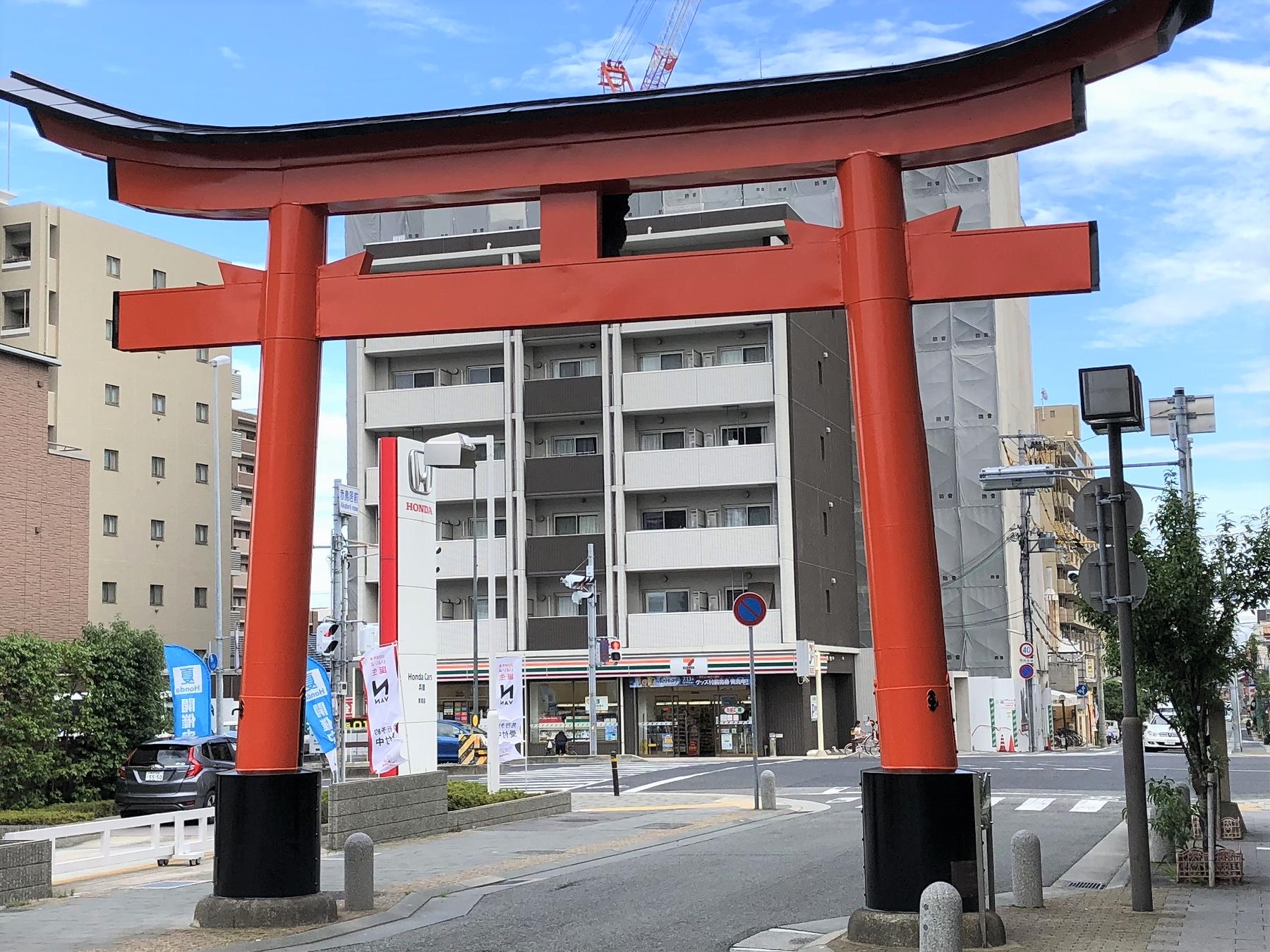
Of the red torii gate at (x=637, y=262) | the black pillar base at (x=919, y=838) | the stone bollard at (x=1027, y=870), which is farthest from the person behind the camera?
the stone bollard at (x=1027, y=870)

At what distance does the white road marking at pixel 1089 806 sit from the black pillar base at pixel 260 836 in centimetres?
1657

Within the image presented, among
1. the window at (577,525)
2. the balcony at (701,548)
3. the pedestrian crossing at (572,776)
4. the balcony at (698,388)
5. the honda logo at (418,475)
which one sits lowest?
the pedestrian crossing at (572,776)

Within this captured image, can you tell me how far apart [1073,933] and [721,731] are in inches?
1801

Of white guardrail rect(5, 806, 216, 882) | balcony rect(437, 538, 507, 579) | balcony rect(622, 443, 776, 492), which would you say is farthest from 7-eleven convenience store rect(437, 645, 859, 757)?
white guardrail rect(5, 806, 216, 882)

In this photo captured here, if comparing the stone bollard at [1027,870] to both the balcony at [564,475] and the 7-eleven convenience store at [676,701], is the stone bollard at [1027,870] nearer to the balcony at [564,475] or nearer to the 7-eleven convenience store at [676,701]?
the 7-eleven convenience store at [676,701]

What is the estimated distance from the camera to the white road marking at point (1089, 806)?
81.2ft

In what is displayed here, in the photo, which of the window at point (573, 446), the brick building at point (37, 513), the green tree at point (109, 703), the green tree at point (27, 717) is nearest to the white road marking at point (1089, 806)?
the green tree at point (27, 717)

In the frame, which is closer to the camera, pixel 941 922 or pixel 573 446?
pixel 941 922

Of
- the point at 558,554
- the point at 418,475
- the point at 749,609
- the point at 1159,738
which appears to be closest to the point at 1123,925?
the point at 749,609

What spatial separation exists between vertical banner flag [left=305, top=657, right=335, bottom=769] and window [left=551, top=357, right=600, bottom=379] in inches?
Result: 1314

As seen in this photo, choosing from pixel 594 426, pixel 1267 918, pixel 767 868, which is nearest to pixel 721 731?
pixel 594 426

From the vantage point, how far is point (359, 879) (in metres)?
13.1

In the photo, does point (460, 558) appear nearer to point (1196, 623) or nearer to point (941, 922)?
point (1196, 623)

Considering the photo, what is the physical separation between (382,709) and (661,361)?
36179mm
